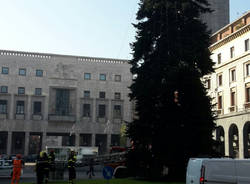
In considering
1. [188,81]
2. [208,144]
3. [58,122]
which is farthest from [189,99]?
[58,122]

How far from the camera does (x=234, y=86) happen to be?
41.7 meters

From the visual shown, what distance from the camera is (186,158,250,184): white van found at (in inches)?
468

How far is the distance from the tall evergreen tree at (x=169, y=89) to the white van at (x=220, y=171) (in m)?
8.34

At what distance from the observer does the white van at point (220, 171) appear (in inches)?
468

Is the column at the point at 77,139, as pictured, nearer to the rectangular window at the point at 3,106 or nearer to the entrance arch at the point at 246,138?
the rectangular window at the point at 3,106

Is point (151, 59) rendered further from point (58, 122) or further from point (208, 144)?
point (58, 122)

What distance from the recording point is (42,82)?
67375 millimetres

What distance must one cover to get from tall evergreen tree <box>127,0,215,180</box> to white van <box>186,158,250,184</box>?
834cm

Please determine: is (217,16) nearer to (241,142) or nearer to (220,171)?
(241,142)

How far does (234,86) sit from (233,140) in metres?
6.54

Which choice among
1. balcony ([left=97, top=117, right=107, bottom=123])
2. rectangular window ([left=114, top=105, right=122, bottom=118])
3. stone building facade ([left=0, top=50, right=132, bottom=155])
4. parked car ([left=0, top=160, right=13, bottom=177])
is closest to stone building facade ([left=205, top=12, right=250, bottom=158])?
parked car ([left=0, top=160, right=13, bottom=177])

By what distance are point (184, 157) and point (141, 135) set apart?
125 inches

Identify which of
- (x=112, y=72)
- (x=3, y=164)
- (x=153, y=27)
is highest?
(x=112, y=72)

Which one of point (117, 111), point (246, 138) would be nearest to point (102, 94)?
point (117, 111)
